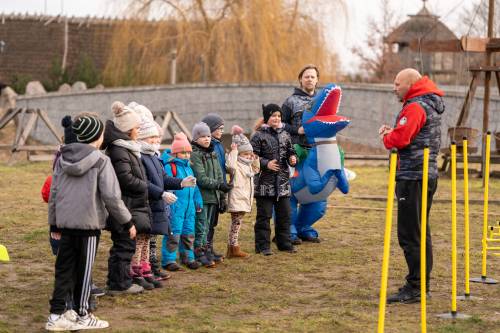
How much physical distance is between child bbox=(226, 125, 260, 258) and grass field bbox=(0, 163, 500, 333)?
285 mm

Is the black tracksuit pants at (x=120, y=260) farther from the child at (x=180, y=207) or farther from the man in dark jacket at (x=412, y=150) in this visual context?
the man in dark jacket at (x=412, y=150)

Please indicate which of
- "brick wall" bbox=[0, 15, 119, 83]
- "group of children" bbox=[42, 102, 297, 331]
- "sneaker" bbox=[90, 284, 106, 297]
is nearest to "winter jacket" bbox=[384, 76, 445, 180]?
"group of children" bbox=[42, 102, 297, 331]

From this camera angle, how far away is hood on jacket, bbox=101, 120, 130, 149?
744 cm

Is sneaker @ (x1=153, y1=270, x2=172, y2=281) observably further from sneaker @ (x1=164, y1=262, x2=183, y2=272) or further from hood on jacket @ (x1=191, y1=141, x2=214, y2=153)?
hood on jacket @ (x1=191, y1=141, x2=214, y2=153)

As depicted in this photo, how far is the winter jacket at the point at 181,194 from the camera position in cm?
867

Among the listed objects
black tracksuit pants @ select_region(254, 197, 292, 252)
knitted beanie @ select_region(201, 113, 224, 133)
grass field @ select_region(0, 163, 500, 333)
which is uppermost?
knitted beanie @ select_region(201, 113, 224, 133)

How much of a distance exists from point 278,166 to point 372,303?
263 centimetres

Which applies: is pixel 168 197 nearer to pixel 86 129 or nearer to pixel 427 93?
pixel 86 129

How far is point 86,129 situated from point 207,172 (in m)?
2.58

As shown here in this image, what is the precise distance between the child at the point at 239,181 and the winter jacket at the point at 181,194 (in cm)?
75

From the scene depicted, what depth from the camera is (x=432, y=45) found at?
2012cm

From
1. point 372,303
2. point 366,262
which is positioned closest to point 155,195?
point 372,303

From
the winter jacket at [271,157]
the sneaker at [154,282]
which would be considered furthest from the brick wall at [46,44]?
the sneaker at [154,282]

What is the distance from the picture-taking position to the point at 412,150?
7.57 m
